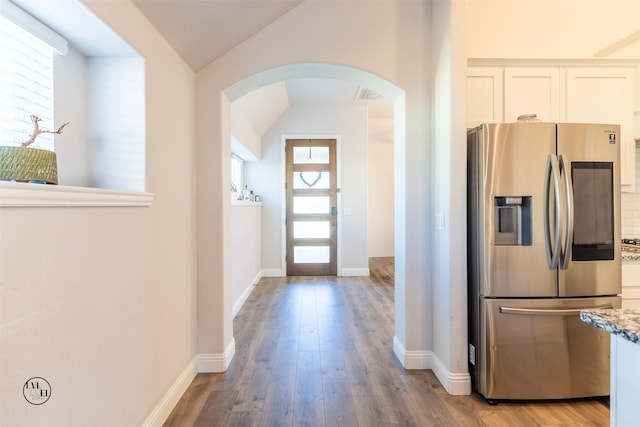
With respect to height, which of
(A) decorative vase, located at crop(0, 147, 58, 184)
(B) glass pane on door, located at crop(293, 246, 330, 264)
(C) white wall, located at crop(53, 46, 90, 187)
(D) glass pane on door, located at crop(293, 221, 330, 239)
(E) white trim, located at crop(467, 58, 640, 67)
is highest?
(E) white trim, located at crop(467, 58, 640, 67)

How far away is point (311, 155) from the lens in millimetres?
5316

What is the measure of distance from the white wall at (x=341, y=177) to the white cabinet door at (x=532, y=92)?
3.09 meters

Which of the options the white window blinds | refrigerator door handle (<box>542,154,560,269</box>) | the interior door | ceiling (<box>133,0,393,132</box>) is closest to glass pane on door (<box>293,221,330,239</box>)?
the interior door

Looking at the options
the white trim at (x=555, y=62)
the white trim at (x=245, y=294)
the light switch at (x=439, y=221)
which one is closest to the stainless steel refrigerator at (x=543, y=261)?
the light switch at (x=439, y=221)

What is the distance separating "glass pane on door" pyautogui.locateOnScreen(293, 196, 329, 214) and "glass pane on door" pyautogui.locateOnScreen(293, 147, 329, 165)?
630 millimetres

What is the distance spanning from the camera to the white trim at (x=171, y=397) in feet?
5.33

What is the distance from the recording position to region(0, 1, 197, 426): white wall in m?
0.91

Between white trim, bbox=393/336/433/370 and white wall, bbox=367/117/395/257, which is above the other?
white wall, bbox=367/117/395/257

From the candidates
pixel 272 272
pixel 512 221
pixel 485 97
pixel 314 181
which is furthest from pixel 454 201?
pixel 272 272

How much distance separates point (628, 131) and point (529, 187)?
1328mm

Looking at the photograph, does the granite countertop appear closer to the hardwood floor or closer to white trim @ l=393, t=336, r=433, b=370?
the hardwood floor

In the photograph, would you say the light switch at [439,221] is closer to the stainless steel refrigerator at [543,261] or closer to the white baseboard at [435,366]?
the stainless steel refrigerator at [543,261]

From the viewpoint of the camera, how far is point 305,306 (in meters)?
3.72

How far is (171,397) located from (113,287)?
2.99 ft
